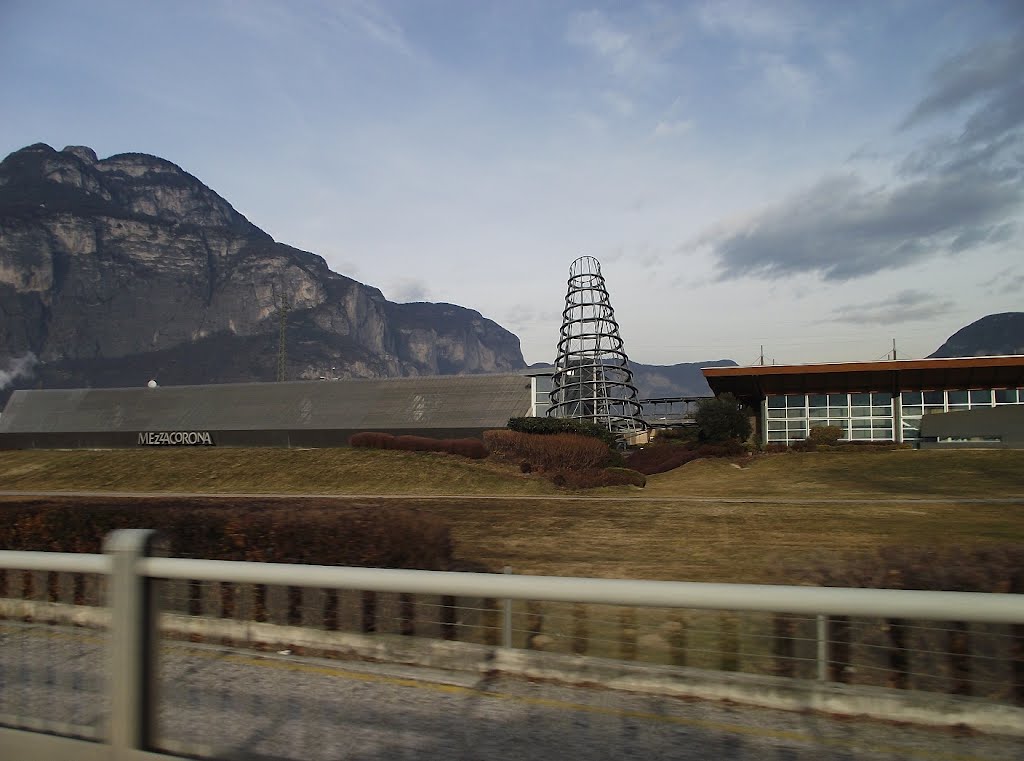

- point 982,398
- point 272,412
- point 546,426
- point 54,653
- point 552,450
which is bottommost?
point 552,450

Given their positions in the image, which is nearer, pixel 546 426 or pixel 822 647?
pixel 822 647

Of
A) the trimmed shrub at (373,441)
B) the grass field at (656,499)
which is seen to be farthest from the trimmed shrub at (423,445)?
the grass field at (656,499)

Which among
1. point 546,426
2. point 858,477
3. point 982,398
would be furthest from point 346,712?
point 982,398

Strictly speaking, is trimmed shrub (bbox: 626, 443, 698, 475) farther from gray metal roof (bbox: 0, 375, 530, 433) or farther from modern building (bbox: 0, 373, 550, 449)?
gray metal roof (bbox: 0, 375, 530, 433)

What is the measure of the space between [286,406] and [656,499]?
39201mm

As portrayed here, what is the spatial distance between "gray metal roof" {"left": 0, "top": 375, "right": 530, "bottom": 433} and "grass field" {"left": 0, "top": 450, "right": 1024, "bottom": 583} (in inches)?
422

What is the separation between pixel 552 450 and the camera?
41281 mm

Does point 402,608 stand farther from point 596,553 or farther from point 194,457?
point 194,457

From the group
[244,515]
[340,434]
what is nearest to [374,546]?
[244,515]

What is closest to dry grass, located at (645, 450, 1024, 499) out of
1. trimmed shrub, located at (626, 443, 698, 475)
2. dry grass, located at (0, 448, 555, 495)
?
trimmed shrub, located at (626, 443, 698, 475)

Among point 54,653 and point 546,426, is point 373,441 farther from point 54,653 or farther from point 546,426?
point 54,653

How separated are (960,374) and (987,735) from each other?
60.6 metres

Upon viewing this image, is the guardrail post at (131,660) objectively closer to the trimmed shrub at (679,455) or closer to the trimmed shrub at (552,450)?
the trimmed shrub at (552,450)

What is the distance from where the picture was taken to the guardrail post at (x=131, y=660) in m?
3.48
